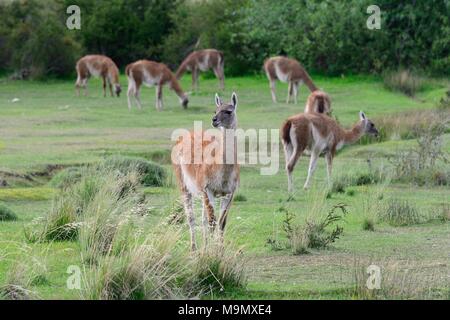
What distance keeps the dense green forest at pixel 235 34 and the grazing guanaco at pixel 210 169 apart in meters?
25.8

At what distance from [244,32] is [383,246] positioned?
96.5 feet

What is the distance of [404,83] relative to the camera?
35219 mm

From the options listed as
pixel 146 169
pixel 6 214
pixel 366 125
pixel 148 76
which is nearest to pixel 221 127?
pixel 6 214

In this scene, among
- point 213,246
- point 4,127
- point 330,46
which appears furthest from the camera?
point 330,46

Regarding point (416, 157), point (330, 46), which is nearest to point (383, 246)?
point (416, 157)

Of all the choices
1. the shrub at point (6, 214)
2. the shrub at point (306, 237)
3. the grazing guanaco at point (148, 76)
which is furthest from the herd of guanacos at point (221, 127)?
the shrub at point (6, 214)

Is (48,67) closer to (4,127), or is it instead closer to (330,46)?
(330,46)

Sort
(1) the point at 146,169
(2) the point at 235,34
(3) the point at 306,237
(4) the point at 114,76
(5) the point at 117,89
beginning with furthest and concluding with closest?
(2) the point at 235,34 < (4) the point at 114,76 < (5) the point at 117,89 < (1) the point at 146,169 < (3) the point at 306,237

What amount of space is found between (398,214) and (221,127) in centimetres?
307

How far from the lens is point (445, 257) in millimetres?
11234

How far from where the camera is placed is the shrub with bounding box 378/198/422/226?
13727 mm

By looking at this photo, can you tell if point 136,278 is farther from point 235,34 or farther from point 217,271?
point 235,34

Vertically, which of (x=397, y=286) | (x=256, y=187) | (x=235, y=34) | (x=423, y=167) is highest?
(x=235, y=34)

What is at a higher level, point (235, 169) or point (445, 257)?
point (235, 169)
